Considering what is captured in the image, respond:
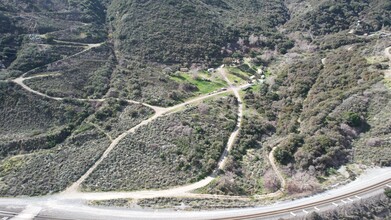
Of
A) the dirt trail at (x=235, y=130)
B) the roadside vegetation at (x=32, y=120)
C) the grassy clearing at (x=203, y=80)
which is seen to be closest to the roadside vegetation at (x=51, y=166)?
the roadside vegetation at (x=32, y=120)

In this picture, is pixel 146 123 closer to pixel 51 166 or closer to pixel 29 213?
pixel 51 166

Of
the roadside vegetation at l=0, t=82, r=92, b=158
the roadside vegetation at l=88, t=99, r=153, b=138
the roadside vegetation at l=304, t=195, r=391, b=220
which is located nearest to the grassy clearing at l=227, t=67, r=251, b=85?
the roadside vegetation at l=88, t=99, r=153, b=138

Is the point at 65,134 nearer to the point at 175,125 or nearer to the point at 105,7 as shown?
the point at 175,125

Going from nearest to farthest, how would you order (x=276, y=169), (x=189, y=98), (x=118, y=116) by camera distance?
(x=276, y=169) → (x=118, y=116) → (x=189, y=98)

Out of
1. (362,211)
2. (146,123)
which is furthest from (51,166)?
(362,211)

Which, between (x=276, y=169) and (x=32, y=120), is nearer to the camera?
(x=276, y=169)

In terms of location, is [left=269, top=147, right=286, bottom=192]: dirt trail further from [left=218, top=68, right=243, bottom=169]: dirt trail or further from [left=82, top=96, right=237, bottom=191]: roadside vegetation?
[left=82, top=96, right=237, bottom=191]: roadside vegetation

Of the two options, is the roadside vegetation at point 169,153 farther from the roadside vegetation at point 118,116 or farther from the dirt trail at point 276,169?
the dirt trail at point 276,169
